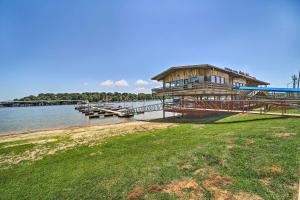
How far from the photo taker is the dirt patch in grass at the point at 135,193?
4.88 metres

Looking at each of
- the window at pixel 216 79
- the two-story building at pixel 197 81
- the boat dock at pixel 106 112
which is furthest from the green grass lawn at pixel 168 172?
the boat dock at pixel 106 112

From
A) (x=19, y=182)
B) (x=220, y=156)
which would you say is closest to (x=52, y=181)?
(x=19, y=182)

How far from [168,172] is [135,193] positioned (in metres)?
1.58

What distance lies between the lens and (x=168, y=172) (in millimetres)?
6242

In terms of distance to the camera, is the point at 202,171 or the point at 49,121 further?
the point at 49,121

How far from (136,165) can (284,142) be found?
22.3ft

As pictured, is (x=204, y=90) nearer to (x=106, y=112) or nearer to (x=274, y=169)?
(x=274, y=169)

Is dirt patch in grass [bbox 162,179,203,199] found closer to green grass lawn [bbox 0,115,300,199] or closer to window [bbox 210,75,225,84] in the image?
green grass lawn [bbox 0,115,300,199]

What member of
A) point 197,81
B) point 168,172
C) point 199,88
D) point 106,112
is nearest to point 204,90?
point 199,88

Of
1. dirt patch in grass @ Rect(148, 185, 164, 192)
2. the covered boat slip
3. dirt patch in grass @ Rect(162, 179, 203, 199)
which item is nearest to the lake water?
the covered boat slip

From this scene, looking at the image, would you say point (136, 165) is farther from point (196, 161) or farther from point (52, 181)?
point (52, 181)

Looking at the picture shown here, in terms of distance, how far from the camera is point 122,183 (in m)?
5.69

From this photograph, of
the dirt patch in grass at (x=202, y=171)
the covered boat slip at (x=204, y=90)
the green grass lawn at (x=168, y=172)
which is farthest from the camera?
the covered boat slip at (x=204, y=90)

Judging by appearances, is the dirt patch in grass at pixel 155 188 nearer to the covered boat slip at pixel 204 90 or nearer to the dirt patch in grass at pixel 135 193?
the dirt patch in grass at pixel 135 193
